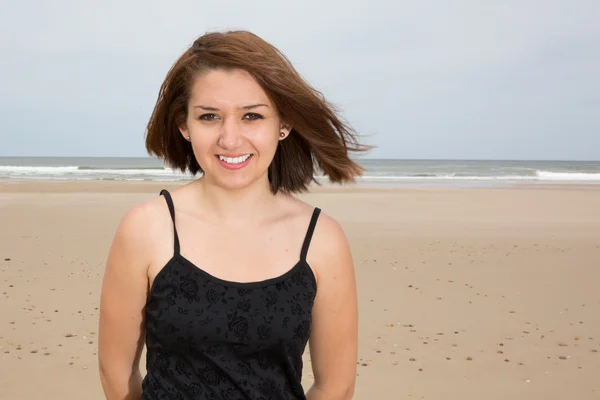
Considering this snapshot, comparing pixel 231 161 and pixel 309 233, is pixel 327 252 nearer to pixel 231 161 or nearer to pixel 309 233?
pixel 309 233

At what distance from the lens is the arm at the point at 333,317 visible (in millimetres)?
2125

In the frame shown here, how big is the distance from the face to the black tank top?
28 cm

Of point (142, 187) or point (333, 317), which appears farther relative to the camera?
point (142, 187)

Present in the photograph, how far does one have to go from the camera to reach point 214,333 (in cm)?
190

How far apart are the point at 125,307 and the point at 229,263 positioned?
350 mm

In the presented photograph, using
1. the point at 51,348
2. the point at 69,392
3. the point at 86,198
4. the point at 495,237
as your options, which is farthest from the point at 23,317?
the point at 86,198

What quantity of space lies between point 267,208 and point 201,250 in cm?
33

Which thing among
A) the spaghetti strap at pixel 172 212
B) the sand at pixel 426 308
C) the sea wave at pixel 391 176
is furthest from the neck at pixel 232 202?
the sea wave at pixel 391 176

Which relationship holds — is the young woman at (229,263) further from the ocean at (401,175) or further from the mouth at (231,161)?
the ocean at (401,175)

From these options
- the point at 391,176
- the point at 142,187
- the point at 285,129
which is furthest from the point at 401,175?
the point at 285,129

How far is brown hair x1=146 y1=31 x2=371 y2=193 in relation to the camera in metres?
1.96

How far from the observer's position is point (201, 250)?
204 cm

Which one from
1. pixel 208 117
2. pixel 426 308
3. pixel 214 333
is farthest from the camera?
pixel 426 308

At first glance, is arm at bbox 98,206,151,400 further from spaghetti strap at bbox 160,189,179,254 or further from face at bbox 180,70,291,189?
face at bbox 180,70,291,189
